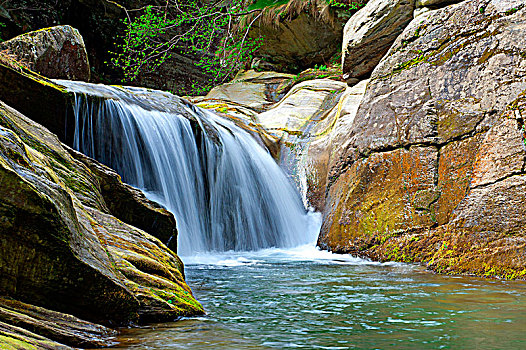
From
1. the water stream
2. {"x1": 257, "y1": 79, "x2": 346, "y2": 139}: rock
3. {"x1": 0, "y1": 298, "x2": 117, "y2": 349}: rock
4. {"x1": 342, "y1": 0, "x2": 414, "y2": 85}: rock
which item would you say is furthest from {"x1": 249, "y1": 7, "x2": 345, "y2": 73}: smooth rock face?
{"x1": 0, "y1": 298, "x2": 117, "y2": 349}: rock

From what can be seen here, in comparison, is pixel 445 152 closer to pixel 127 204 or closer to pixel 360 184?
pixel 360 184

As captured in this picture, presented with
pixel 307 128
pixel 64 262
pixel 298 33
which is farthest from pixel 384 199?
pixel 298 33

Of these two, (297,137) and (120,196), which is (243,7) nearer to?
(297,137)

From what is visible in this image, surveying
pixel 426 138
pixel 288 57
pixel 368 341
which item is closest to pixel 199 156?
pixel 426 138

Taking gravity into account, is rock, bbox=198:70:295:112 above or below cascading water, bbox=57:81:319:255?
above

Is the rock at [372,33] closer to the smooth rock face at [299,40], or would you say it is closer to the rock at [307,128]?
the rock at [307,128]

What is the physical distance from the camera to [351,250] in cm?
607

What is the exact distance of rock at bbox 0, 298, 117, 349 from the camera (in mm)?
1671

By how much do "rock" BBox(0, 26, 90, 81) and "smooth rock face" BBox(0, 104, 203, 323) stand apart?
23.9ft

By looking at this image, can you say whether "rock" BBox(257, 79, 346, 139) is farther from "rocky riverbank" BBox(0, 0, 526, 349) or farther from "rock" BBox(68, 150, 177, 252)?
"rock" BBox(68, 150, 177, 252)

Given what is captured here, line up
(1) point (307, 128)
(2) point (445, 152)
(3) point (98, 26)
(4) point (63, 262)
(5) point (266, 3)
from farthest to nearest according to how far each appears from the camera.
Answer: (3) point (98, 26) → (5) point (266, 3) → (1) point (307, 128) → (2) point (445, 152) → (4) point (63, 262)

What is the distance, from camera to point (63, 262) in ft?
6.58

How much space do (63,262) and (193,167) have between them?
5.63 metres

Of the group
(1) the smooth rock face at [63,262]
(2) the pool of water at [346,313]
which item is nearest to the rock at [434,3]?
(2) the pool of water at [346,313]
